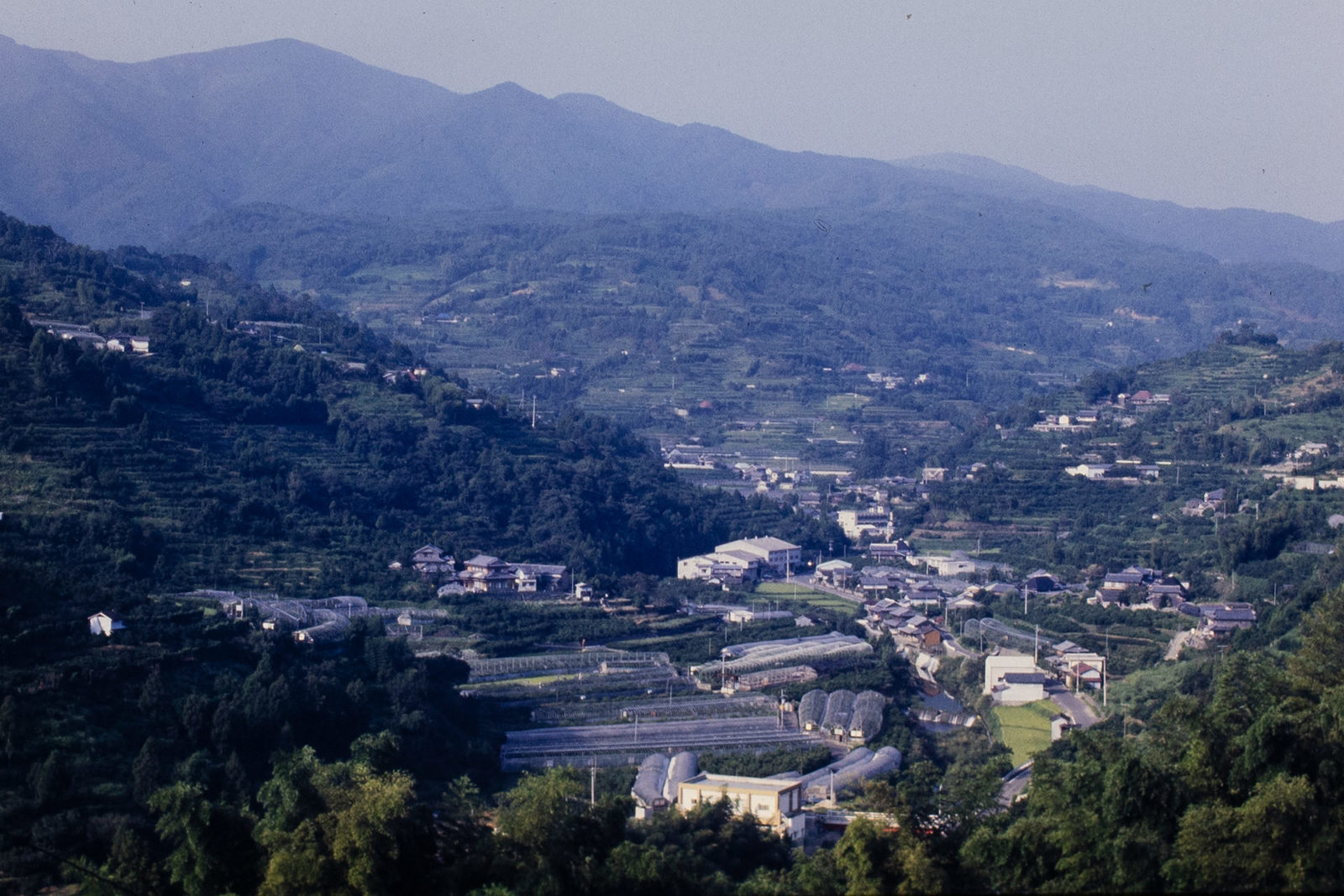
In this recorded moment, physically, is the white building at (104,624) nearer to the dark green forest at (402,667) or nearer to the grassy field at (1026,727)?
the dark green forest at (402,667)

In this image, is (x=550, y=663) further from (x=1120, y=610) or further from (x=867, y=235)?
(x=867, y=235)

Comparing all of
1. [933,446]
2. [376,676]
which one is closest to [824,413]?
[933,446]

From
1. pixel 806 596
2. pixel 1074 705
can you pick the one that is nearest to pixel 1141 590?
pixel 806 596

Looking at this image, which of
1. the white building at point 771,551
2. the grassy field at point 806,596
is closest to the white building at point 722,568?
the white building at point 771,551

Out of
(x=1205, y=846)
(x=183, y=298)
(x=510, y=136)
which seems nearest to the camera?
(x=1205, y=846)

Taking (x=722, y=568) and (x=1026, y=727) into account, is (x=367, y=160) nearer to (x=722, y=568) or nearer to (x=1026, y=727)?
(x=722, y=568)

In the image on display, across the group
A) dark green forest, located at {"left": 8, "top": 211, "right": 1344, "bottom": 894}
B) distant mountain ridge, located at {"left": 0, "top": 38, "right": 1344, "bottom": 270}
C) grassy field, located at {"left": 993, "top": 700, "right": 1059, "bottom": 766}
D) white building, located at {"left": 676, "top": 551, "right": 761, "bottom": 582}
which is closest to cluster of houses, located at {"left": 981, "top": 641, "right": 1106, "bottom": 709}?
grassy field, located at {"left": 993, "top": 700, "right": 1059, "bottom": 766}
